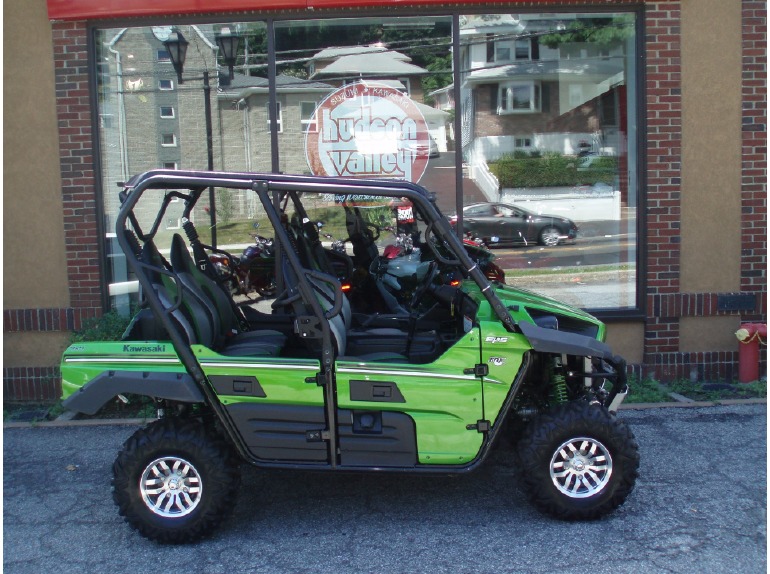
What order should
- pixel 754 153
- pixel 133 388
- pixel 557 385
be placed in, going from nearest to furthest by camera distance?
1. pixel 133 388
2. pixel 557 385
3. pixel 754 153

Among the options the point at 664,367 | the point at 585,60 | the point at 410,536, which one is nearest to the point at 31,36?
the point at 585,60

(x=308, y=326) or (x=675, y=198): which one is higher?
(x=675, y=198)

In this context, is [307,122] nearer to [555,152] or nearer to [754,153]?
[555,152]

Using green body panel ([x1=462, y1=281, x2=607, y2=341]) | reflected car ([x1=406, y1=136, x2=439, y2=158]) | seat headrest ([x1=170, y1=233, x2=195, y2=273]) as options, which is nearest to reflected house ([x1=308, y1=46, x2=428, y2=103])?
reflected car ([x1=406, y1=136, x2=439, y2=158])

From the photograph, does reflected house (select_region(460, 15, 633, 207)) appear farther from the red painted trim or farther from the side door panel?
the side door panel

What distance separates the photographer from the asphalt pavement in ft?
14.1

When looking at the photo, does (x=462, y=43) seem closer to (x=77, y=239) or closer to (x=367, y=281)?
(x=367, y=281)

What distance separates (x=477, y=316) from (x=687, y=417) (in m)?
2.89

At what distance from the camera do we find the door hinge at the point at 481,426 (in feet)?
14.8

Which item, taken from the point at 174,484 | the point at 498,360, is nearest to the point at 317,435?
the point at 174,484

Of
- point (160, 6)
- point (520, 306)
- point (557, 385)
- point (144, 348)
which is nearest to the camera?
point (144, 348)

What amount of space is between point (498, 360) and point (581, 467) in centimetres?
76

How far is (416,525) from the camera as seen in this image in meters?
Result: 4.74

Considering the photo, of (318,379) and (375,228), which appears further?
(375,228)
